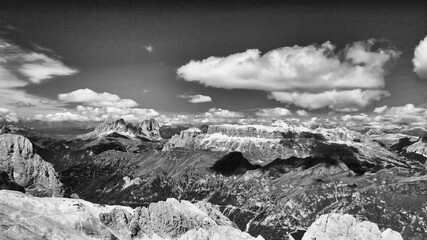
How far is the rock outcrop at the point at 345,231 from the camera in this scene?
566 feet

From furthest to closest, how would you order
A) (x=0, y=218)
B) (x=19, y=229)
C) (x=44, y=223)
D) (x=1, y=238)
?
1. (x=44, y=223)
2. (x=0, y=218)
3. (x=19, y=229)
4. (x=1, y=238)

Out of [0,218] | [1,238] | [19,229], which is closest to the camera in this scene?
[1,238]

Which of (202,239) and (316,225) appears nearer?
(202,239)

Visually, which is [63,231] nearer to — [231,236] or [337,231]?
[231,236]

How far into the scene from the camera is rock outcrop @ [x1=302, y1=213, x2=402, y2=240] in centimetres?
17250

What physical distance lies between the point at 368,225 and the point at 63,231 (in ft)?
484

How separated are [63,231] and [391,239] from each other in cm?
15619

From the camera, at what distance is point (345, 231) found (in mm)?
175625

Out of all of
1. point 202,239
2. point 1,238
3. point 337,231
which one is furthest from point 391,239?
point 1,238

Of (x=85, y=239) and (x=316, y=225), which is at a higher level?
(x=316, y=225)

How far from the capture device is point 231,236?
172250 mm

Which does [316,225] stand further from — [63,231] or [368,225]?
[63,231]

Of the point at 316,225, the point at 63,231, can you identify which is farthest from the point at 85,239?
the point at 316,225

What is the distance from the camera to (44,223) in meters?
197
